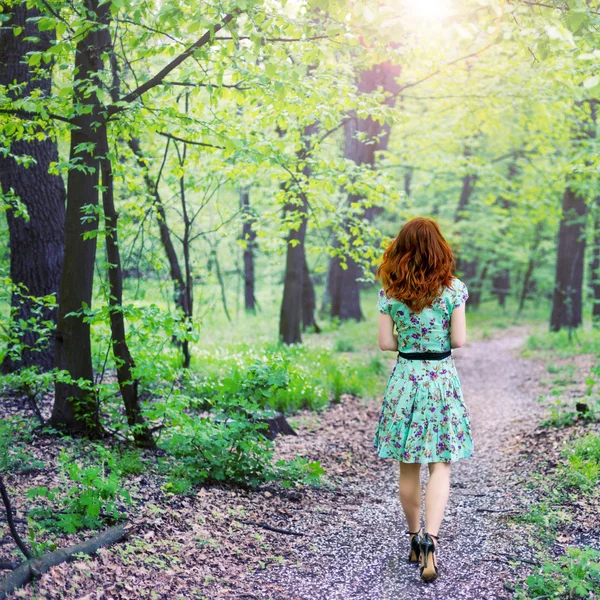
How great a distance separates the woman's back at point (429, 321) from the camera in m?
4.02

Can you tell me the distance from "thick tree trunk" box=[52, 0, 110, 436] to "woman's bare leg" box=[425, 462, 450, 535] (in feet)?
10.4

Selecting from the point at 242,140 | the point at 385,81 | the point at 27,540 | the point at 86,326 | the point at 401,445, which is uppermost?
the point at 385,81

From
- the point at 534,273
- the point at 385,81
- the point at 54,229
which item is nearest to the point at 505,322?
the point at 534,273

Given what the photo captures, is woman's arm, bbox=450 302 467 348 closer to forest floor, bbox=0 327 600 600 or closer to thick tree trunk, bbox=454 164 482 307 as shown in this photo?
forest floor, bbox=0 327 600 600

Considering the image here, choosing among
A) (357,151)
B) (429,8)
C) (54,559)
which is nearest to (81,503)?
(54,559)

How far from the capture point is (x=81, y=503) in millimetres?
4082

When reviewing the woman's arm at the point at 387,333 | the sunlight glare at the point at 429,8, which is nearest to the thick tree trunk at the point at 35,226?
the woman's arm at the point at 387,333

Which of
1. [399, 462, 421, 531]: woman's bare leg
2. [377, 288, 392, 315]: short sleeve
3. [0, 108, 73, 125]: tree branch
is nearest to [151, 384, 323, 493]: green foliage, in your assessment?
[399, 462, 421, 531]: woman's bare leg

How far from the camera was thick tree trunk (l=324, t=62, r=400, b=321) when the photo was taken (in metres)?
13.1

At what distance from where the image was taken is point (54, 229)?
309 inches

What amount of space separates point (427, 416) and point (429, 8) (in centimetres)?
284

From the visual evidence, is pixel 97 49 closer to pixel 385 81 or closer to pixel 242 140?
pixel 242 140

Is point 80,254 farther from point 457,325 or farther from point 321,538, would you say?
point 457,325

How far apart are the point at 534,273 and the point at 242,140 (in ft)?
78.6
